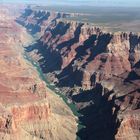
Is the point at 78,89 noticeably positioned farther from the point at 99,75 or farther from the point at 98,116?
the point at 98,116

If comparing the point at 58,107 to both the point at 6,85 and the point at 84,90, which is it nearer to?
the point at 6,85

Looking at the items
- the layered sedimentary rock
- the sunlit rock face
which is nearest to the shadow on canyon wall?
the layered sedimentary rock

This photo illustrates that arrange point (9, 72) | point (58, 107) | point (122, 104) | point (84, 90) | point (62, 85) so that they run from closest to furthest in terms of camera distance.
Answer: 1. point (122, 104)
2. point (58, 107)
3. point (9, 72)
4. point (84, 90)
5. point (62, 85)

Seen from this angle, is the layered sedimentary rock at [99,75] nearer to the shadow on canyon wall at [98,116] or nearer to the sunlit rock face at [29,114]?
the shadow on canyon wall at [98,116]

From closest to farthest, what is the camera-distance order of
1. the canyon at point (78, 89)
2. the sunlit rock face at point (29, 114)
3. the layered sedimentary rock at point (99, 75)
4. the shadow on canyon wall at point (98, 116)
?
the sunlit rock face at point (29, 114) → the canyon at point (78, 89) → the shadow on canyon wall at point (98, 116) → the layered sedimentary rock at point (99, 75)

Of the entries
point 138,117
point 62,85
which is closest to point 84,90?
point 62,85

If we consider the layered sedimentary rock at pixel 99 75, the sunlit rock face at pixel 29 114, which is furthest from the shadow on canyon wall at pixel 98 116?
the sunlit rock face at pixel 29 114

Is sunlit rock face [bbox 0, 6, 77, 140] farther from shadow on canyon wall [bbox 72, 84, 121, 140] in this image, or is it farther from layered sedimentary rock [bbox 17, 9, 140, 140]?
layered sedimentary rock [bbox 17, 9, 140, 140]
